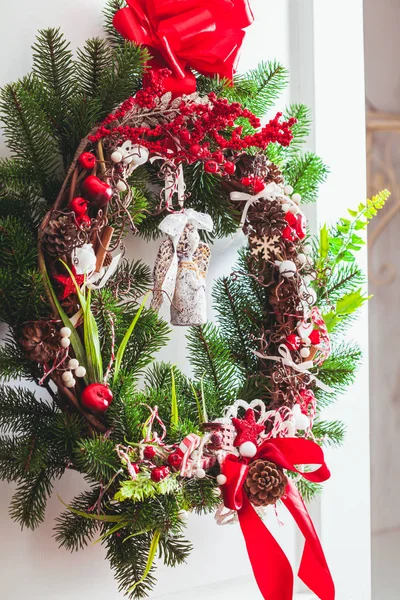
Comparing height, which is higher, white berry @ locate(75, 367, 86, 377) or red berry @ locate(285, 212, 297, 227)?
red berry @ locate(285, 212, 297, 227)

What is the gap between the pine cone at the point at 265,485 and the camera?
78 centimetres

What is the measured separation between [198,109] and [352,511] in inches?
30.7

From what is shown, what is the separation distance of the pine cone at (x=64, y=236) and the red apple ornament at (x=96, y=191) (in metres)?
0.04

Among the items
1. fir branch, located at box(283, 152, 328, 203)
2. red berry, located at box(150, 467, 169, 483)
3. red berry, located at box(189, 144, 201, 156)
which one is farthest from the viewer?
fir branch, located at box(283, 152, 328, 203)

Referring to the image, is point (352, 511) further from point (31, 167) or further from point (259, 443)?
point (31, 167)

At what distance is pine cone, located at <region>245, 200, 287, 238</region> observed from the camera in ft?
2.97

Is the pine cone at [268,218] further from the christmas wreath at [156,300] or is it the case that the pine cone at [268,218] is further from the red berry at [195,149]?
the red berry at [195,149]

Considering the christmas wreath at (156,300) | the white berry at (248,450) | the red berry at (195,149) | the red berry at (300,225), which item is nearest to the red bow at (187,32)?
the christmas wreath at (156,300)

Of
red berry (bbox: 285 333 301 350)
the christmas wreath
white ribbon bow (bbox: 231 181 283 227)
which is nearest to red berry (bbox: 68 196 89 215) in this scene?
the christmas wreath

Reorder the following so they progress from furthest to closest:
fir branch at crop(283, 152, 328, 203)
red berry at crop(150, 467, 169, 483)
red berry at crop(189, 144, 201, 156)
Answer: fir branch at crop(283, 152, 328, 203)
red berry at crop(189, 144, 201, 156)
red berry at crop(150, 467, 169, 483)

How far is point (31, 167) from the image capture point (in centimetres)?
84

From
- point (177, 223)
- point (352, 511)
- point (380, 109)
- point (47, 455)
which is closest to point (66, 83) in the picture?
point (177, 223)

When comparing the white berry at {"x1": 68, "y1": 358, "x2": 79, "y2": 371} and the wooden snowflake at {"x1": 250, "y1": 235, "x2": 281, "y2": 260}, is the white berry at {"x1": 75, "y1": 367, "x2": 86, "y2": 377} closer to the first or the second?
the white berry at {"x1": 68, "y1": 358, "x2": 79, "y2": 371}

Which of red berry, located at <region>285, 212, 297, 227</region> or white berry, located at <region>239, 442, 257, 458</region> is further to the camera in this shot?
red berry, located at <region>285, 212, 297, 227</region>
